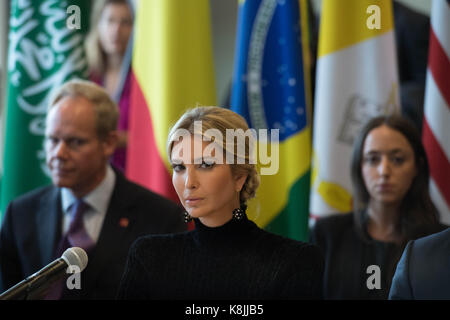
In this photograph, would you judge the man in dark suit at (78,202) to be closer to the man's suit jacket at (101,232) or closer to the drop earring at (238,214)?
the man's suit jacket at (101,232)

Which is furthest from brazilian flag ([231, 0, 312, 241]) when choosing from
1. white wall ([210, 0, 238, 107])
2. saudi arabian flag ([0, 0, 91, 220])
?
saudi arabian flag ([0, 0, 91, 220])

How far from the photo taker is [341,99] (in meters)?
2.68

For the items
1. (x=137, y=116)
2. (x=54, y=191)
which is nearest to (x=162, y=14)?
(x=137, y=116)

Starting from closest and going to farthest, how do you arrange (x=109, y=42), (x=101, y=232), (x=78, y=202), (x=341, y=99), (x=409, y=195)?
(x=101, y=232) → (x=78, y=202) → (x=409, y=195) → (x=341, y=99) → (x=109, y=42)

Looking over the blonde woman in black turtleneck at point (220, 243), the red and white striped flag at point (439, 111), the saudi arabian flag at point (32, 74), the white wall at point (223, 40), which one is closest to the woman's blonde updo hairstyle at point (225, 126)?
the blonde woman in black turtleneck at point (220, 243)

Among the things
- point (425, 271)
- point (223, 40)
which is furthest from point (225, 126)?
point (223, 40)

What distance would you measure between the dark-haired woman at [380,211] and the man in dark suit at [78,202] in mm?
605

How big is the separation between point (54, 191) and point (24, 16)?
4.11ft

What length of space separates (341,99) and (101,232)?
1245 mm

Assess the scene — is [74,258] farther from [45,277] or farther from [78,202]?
[78,202]

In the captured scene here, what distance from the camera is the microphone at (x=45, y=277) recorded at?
1181mm

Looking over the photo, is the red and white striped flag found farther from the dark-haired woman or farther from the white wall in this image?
the white wall

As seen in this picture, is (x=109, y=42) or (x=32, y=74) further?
(x=109, y=42)
